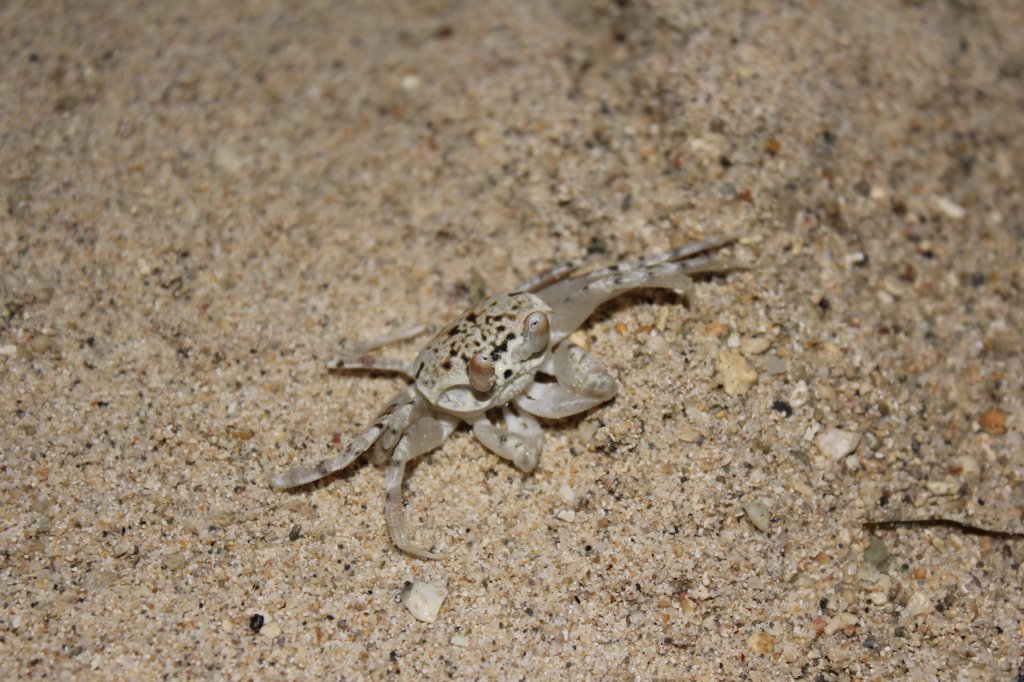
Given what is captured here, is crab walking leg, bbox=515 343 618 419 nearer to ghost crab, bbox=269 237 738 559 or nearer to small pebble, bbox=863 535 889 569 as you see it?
ghost crab, bbox=269 237 738 559

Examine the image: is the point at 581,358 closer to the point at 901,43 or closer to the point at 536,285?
the point at 536,285

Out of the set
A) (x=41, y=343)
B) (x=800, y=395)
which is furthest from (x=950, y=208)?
(x=41, y=343)

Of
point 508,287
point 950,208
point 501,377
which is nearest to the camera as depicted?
point 501,377

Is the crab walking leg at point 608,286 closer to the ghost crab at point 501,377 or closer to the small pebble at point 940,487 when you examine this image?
the ghost crab at point 501,377

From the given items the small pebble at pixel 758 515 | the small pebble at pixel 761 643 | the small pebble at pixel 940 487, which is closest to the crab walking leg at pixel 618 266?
the small pebble at pixel 758 515

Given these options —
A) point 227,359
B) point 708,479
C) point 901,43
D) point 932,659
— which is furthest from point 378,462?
point 901,43

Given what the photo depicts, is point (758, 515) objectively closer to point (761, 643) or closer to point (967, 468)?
point (761, 643)
